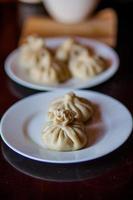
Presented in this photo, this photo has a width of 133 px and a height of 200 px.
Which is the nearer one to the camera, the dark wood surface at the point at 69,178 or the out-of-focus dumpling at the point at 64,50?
the dark wood surface at the point at 69,178

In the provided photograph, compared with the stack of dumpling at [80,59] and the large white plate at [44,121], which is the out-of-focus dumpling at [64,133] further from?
the stack of dumpling at [80,59]

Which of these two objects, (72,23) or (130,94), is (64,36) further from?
(130,94)

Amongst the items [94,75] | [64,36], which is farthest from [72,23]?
[94,75]

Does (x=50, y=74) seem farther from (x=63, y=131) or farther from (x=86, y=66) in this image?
(x=63, y=131)

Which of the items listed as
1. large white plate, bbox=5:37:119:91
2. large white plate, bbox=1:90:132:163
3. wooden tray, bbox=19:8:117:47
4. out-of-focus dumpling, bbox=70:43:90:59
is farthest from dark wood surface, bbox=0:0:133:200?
wooden tray, bbox=19:8:117:47

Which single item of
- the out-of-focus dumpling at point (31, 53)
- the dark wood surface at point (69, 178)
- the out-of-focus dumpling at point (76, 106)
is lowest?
the out-of-focus dumpling at point (31, 53)

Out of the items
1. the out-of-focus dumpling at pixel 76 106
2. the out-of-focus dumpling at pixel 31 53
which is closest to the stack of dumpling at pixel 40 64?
the out-of-focus dumpling at pixel 31 53
